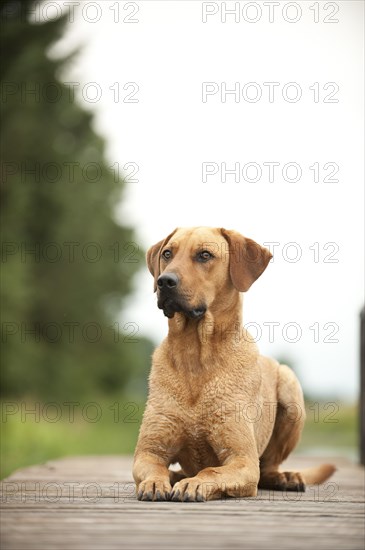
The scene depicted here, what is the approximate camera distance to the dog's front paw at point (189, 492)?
3977 mm

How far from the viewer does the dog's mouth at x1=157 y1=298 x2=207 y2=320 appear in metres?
4.58

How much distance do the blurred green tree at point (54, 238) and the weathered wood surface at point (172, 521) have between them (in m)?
13.5

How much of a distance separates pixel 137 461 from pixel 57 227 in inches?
804

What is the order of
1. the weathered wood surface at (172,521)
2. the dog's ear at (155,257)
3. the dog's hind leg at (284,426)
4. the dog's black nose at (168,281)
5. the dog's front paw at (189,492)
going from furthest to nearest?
1. the dog's hind leg at (284,426)
2. the dog's ear at (155,257)
3. the dog's black nose at (168,281)
4. the dog's front paw at (189,492)
5. the weathered wood surface at (172,521)

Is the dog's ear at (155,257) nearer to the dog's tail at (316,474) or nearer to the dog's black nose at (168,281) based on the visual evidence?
the dog's black nose at (168,281)

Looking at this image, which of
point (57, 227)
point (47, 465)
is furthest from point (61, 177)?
point (47, 465)

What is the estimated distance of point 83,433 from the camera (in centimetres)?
1530

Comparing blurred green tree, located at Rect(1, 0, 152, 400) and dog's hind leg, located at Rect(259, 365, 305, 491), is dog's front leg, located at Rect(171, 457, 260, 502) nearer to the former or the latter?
dog's hind leg, located at Rect(259, 365, 305, 491)

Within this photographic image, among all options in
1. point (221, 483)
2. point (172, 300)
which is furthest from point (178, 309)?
point (221, 483)

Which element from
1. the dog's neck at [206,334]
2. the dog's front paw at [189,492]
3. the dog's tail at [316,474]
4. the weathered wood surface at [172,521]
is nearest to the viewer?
the weathered wood surface at [172,521]

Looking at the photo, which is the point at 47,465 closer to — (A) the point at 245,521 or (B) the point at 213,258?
(B) the point at 213,258

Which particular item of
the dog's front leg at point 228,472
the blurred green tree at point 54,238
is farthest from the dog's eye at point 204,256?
the blurred green tree at point 54,238

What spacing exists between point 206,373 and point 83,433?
1108 cm

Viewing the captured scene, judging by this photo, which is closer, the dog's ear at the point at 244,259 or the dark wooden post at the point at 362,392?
the dog's ear at the point at 244,259
